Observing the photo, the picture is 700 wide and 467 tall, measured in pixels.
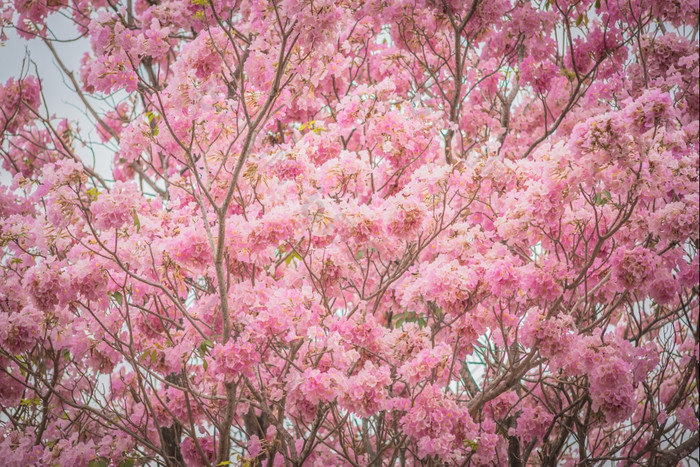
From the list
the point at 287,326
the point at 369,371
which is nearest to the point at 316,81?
the point at 287,326

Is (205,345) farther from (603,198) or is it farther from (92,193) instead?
(603,198)

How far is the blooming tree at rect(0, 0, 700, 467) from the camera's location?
3074 millimetres

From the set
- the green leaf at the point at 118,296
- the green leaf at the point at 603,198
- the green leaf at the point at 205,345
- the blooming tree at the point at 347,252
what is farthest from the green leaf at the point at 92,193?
the green leaf at the point at 603,198

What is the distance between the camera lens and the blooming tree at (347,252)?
10.1 ft

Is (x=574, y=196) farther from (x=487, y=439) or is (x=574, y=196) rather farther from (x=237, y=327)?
(x=237, y=327)

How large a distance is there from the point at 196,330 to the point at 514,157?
2851mm

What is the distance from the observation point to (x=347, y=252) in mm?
3574

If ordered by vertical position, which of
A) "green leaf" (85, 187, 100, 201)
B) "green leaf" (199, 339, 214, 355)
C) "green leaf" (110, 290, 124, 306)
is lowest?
"green leaf" (199, 339, 214, 355)

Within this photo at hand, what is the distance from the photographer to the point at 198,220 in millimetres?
3449

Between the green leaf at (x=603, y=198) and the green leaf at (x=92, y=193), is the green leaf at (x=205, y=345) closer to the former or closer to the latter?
the green leaf at (x=92, y=193)

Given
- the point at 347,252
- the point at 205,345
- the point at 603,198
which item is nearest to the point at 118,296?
the point at 205,345

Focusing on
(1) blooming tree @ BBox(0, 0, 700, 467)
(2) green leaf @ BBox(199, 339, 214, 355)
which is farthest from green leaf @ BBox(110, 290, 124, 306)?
(2) green leaf @ BBox(199, 339, 214, 355)

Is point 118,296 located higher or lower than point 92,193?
lower

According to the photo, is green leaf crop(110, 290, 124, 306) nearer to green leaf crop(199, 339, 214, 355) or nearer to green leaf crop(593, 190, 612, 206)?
green leaf crop(199, 339, 214, 355)
